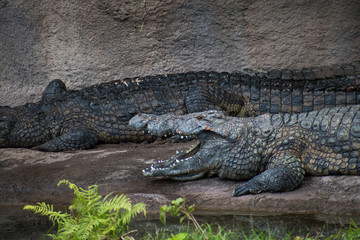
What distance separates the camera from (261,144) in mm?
3900

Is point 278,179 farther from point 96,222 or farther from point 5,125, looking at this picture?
point 5,125

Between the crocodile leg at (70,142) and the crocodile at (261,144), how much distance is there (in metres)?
1.79

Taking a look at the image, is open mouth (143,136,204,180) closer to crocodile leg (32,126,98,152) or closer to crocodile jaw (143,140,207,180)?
crocodile jaw (143,140,207,180)

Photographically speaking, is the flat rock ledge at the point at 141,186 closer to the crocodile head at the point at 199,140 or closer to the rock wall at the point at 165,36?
the crocodile head at the point at 199,140

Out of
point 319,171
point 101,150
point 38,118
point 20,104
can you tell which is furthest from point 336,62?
point 20,104

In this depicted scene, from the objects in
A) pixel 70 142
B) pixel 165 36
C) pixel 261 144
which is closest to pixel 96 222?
pixel 261 144

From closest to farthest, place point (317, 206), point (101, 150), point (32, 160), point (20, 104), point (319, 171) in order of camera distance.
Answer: point (317, 206) < point (319, 171) < point (32, 160) < point (101, 150) < point (20, 104)

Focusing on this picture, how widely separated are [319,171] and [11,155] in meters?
3.17

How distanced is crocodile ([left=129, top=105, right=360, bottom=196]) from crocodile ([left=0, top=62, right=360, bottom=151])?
165 centimetres

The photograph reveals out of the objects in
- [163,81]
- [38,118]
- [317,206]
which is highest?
[163,81]

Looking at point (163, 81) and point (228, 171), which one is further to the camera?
point (163, 81)

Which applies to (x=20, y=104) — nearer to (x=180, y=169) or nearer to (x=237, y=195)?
(x=180, y=169)

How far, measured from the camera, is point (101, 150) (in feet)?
17.1

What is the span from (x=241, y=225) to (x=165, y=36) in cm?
366
